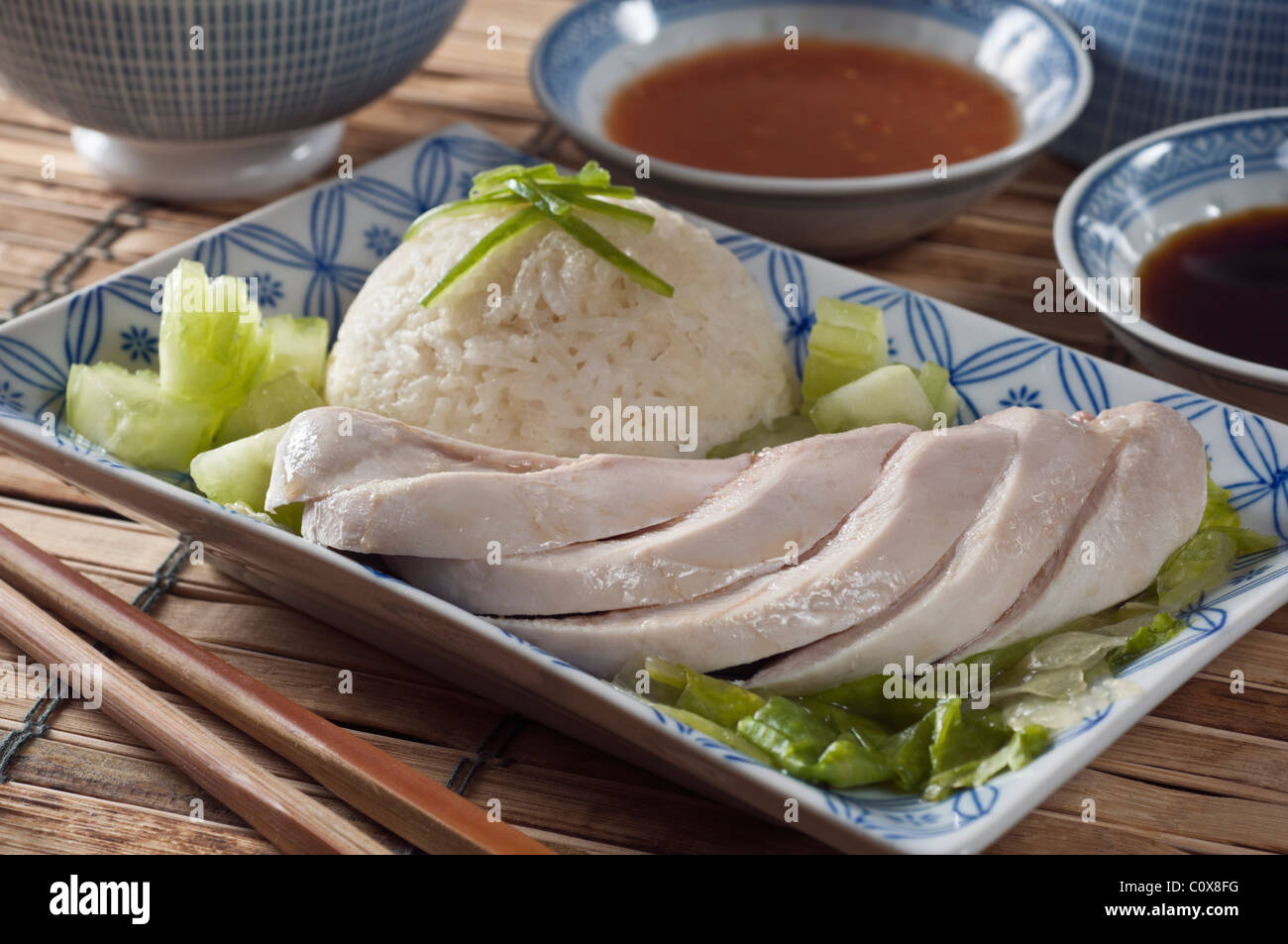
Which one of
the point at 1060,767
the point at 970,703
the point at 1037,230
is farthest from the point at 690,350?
the point at 1037,230

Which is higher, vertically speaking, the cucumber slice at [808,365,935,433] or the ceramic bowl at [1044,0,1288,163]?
the ceramic bowl at [1044,0,1288,163]

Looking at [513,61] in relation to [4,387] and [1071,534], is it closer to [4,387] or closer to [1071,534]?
[4,387]

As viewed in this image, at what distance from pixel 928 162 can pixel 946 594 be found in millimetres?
2230

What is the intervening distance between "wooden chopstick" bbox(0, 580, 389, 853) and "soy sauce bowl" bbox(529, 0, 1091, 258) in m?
2.06

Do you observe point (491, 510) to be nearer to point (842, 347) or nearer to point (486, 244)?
point (486, 244)

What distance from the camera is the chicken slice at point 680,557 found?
2393 mm

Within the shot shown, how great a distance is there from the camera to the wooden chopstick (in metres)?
2.15

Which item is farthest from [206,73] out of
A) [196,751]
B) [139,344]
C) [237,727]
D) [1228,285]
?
[1228,285]

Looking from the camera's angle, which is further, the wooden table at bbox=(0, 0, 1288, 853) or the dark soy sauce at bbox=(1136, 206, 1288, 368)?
the dark soy sauce at bbox=(1136, 206, 1288, 368)

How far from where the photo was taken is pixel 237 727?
97.8 inches

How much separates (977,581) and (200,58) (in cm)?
267

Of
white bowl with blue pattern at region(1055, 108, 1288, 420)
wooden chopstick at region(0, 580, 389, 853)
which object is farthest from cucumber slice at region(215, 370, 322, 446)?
white bowl with blue pattern at region(1055, 108, 1288, 420)

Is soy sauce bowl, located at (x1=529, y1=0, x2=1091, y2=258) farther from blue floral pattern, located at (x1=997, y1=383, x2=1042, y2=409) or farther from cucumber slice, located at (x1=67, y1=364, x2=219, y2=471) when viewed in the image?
cucumber slice, located at (x1=67, y1=364, x2=219, y2=471)

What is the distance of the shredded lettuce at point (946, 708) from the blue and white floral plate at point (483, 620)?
43 millimetres
